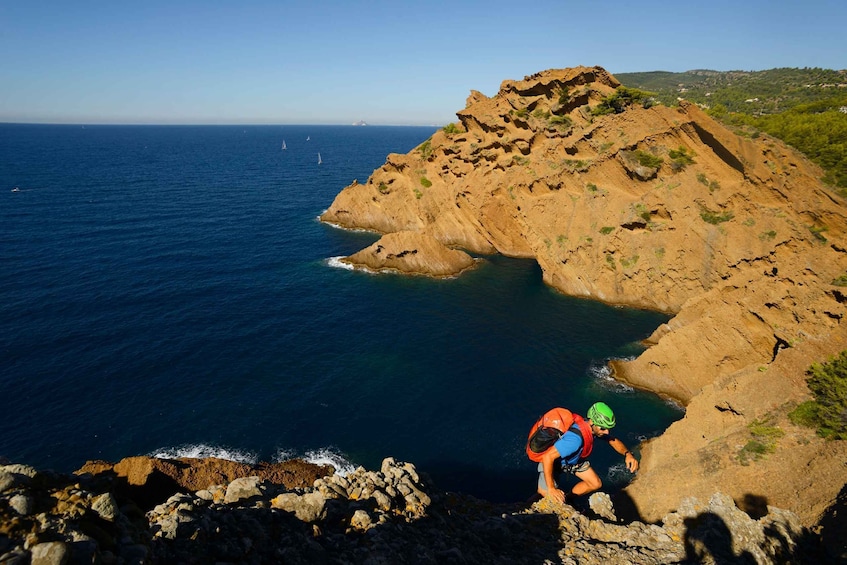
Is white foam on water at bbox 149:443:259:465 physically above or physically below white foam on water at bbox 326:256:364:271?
below

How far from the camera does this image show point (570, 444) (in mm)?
11945

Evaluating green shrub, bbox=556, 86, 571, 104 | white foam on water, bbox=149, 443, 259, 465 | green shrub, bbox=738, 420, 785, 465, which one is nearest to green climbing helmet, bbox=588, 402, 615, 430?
green shrub, bbox=738, 420, 785, 465

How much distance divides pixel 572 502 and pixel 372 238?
75.2 m

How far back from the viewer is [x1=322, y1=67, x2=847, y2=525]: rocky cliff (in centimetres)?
2450

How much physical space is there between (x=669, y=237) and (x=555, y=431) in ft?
180

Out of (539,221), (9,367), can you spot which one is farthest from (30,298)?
(539,221)

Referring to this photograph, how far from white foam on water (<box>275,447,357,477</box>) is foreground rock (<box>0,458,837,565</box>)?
19.0 m

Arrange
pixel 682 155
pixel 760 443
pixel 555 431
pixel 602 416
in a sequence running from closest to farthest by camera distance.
Answer: 1. pixel 555 431
2. pixel 602 416
3. pixel 760 443
4. pixel 682 155

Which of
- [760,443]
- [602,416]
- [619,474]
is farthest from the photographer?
[619,474]

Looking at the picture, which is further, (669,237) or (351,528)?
(669,237)

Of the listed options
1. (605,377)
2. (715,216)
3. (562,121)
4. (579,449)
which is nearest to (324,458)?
(579,449)

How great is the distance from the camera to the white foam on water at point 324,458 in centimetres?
3303

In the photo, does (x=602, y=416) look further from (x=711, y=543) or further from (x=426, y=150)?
(x=426, y=150)

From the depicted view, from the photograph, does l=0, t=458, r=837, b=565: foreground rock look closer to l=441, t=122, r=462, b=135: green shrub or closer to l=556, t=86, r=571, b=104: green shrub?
l=556, t=86, r=571, b=104: green shrub
